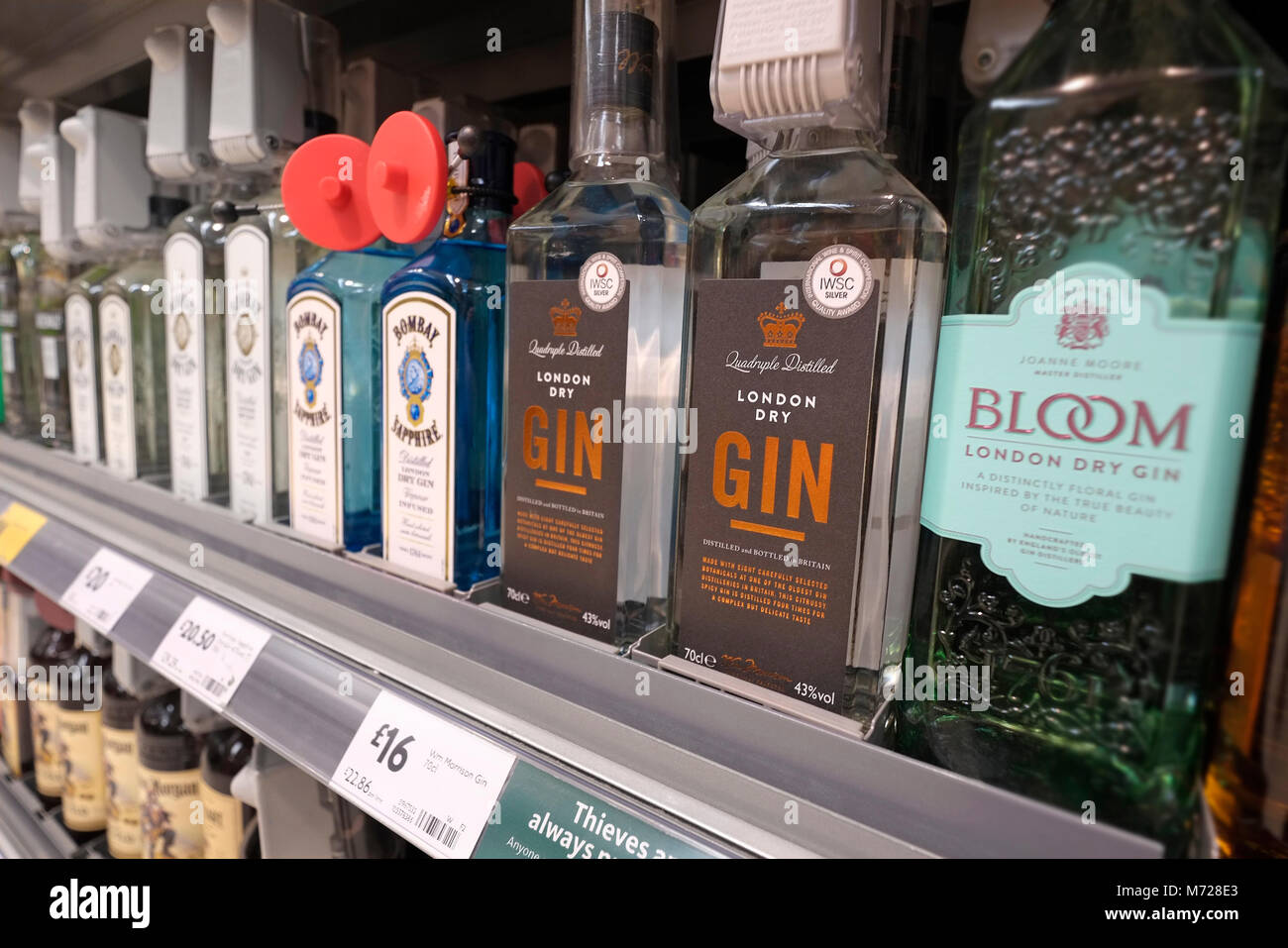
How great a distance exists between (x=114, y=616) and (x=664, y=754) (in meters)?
0.68

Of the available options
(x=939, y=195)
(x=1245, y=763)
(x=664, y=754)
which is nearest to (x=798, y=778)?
(x=664, y=754)

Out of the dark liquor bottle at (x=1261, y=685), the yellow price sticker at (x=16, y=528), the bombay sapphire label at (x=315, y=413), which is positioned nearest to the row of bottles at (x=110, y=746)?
the yellow price sticker at (x=16, y=528)

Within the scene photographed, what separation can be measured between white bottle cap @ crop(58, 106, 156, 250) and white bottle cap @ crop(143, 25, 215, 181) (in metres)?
0.17

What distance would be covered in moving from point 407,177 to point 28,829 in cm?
142

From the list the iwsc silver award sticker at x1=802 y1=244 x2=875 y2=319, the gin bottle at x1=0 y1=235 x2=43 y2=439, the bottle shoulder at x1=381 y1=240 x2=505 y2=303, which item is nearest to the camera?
the iwsc silver award sticker at x1=802 y1=244 x2=875 y2=319

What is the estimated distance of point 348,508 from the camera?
0.77 metres

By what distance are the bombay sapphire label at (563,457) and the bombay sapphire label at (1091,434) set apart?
9.5 inches

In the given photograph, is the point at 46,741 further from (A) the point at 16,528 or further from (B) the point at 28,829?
(A) the point at 16,528

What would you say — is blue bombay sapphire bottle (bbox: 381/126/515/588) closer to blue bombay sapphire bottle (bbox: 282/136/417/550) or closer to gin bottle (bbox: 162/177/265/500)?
blue bombay sapphire bottle (bbox: 282/136/417/550)

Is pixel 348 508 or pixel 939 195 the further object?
pixel 348 508

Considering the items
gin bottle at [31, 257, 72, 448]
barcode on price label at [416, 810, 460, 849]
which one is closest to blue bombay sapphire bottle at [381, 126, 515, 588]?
barcode on price label at [416, 810, 460, 849]

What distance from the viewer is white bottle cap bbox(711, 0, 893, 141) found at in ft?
1.37

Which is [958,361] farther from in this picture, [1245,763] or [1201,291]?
[1245,763]

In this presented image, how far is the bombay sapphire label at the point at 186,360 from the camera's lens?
91 centimetres
